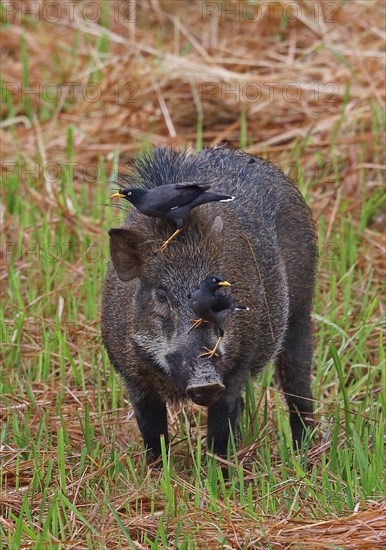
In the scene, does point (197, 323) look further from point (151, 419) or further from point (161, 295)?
point (151, 419)

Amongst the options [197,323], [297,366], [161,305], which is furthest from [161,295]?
[297,366]

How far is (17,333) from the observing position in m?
6.23

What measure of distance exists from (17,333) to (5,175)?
2.43 metres

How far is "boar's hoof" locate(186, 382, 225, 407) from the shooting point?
13.8 feet

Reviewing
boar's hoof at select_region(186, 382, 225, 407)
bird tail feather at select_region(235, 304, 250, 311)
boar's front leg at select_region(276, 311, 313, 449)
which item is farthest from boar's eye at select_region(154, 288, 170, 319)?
boar's front leg at select_region(276, 311, 313, 449)

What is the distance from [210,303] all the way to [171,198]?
51cm

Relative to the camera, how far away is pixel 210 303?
427cm

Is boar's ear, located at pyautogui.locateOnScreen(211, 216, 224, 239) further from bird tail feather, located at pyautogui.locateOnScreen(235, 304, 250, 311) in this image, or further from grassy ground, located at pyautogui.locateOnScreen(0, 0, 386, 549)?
grassy ground, located at pyautogui.locateOnScreen(0, 0, 386, 549)

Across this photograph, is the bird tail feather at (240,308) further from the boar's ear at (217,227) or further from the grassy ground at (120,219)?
the grassy ground at (120,219)

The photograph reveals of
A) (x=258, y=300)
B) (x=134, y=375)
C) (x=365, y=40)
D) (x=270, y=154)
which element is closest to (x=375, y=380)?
(x=258, y=300)

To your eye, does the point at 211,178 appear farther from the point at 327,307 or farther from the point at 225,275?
the point at 327,307

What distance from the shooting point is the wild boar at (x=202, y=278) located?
452 cm

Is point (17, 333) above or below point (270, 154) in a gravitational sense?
below

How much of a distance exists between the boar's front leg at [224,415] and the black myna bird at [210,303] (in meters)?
0.59
